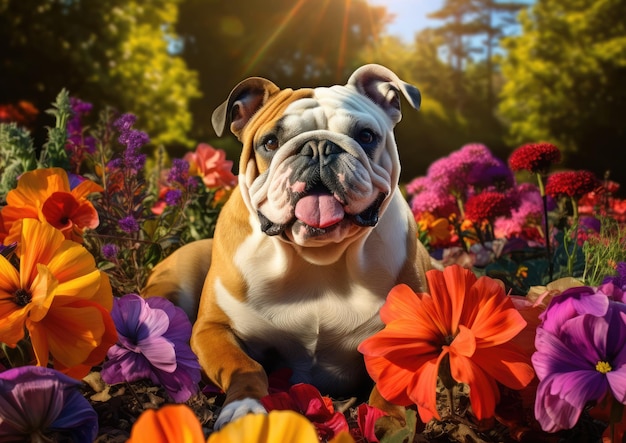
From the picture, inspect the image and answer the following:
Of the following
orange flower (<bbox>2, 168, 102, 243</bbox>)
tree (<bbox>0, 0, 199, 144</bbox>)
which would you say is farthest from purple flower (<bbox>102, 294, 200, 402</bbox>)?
tree (<bbox>0, 0, 199, 144</bbox>)

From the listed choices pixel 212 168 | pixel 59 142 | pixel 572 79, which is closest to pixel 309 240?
pixel 59 142

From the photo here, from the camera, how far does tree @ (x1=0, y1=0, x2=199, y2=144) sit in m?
12.2

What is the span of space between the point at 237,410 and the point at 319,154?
69cm

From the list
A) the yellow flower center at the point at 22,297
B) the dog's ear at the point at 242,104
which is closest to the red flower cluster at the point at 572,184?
the dog's ear at the point at 242,104

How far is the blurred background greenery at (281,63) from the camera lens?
12.4 meters

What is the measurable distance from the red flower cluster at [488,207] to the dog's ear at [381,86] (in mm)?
783

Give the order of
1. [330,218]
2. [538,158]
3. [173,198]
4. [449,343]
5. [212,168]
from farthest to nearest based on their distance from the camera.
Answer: [212,168]
[173,198]
[538,158]
[330,218]
[449,343]

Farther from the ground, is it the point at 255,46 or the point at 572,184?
the point at 255,46

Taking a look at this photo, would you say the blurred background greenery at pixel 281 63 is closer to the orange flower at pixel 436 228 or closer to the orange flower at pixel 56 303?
the orange flower at pixel 436 228

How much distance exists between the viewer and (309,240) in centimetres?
186

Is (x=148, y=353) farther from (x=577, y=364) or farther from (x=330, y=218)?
(x=577, y=364)

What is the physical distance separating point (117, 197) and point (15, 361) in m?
1.18

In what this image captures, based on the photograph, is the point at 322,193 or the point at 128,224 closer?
the point at 322,193

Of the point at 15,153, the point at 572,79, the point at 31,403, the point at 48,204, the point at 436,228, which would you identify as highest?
the point at 572,79
